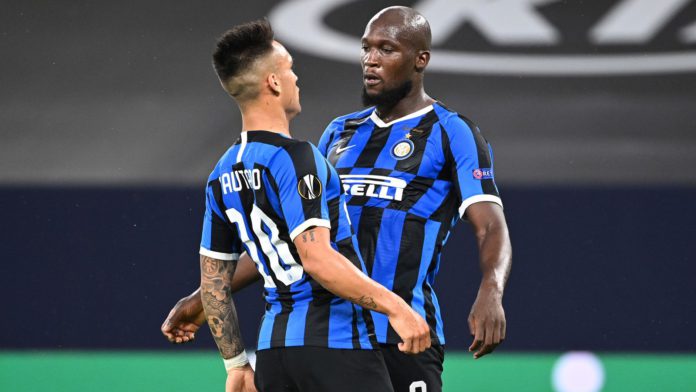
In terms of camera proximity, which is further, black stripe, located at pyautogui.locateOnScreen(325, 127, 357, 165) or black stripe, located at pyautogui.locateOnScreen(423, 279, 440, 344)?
black stripe, located at pyautogui.locateOnScreen(325, 127, 357, 165)

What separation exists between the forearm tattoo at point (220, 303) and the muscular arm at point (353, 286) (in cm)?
42

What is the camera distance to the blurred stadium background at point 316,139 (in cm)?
606

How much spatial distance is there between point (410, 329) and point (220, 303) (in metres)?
0.64

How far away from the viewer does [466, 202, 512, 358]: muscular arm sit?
9.41 feet

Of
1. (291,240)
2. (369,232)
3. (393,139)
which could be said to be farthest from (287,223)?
(393,139)

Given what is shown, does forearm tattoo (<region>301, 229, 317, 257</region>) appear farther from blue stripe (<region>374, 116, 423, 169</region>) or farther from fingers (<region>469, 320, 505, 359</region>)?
blue stripe (<region>374, 116, 423, 169</region>)

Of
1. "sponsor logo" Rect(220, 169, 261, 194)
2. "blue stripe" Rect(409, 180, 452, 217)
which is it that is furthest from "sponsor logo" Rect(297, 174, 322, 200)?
"blue stripe" Rect(409, 180, 452, 217)

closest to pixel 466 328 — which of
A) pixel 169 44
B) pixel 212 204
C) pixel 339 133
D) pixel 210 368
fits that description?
pixel 210 368

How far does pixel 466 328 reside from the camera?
19.9ft

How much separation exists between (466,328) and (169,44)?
2.31 meters

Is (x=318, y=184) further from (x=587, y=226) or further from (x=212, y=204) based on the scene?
(x=587, y=226)

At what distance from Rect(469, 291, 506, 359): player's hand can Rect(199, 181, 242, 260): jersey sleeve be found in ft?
2.21

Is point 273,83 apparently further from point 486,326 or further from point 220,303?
point 486,326

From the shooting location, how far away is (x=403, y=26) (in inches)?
137
